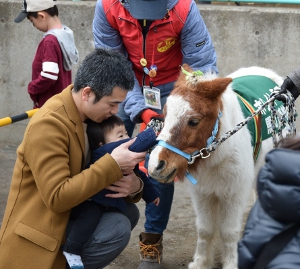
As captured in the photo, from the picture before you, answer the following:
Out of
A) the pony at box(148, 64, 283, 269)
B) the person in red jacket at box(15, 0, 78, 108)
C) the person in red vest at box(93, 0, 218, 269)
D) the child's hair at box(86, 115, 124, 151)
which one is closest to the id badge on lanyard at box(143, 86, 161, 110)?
the person in red vest at box(93, 0, 218, 269)

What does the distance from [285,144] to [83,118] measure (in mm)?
1458

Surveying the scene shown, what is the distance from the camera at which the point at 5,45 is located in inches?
295

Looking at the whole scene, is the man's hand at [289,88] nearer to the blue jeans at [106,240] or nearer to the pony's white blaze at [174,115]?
the pony's white blaze at [174,115]

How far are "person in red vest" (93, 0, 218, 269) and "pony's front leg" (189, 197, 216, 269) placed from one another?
0.89 feet

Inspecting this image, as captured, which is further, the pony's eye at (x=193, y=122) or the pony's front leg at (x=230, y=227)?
the pony's front leg at (x=230, y=227)

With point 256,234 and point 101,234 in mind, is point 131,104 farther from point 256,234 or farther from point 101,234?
point 256,234

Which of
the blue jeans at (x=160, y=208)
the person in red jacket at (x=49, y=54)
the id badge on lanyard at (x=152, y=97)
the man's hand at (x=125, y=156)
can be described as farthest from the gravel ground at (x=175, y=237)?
the man's hand at (x=125, y=156)

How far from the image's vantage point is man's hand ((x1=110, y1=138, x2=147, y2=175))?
3.27 metres

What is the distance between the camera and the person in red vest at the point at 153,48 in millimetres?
4297

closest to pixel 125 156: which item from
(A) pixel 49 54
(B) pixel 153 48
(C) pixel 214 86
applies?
(C) pixel 214 86

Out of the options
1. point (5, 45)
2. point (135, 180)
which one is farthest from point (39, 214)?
point (5, 45)

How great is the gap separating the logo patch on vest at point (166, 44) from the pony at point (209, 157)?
564mm

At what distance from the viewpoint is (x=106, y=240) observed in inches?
135

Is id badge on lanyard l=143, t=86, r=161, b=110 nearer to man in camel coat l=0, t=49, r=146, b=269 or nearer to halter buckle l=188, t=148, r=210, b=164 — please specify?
halter buckle l=188, t=148, r=210, b=164
